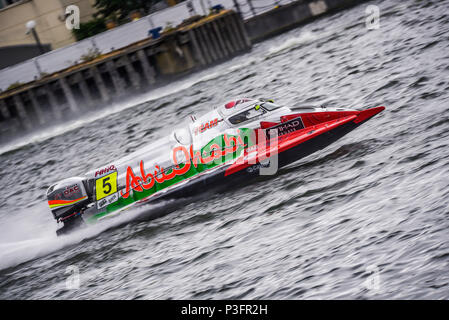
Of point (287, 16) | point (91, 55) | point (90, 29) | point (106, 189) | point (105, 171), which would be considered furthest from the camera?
point (90, 29)

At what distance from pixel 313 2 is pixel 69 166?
16496mm

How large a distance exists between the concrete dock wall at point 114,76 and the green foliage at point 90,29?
4.81m

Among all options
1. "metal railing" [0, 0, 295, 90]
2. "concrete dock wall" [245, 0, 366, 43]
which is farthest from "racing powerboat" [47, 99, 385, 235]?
"concrete dock wall" [245, 0, 366, 43]

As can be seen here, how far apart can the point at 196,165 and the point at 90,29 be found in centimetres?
2160

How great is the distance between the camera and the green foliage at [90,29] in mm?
30562

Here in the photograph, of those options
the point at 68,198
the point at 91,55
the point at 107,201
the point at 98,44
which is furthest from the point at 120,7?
the point at 107,201

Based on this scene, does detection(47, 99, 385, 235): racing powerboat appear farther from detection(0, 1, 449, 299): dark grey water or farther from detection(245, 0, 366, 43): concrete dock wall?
detection(245, 0, 366, 43): concrete dock wall

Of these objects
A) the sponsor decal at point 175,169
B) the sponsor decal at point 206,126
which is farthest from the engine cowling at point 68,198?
the sponsor decal at point 206,126

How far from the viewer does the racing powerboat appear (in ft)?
38.3

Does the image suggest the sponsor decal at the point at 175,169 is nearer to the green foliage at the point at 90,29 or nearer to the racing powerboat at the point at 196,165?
the racing powerboat at the point at 196,165

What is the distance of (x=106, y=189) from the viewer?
1179 cm

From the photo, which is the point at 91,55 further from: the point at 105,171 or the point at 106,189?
the point at 106,189
